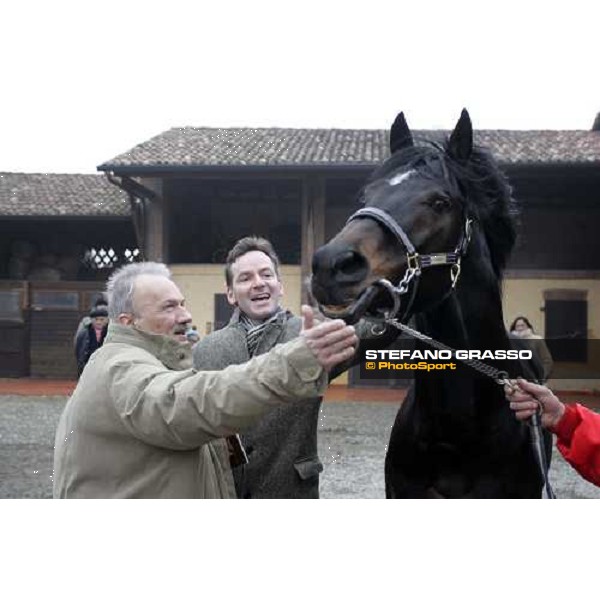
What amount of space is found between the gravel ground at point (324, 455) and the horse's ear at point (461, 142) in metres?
1.53

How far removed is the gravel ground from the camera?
10.4 ft

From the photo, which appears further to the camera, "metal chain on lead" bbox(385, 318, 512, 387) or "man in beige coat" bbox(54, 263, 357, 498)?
"metal chain on lead" bbox(385, 318, 512, 387)

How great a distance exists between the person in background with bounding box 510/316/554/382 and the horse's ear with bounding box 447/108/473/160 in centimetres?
52

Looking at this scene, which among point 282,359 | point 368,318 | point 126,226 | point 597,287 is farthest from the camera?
point 126,226

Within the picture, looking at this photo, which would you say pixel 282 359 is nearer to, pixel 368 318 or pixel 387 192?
pixel 368 318

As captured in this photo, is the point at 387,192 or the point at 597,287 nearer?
the point at 387,192

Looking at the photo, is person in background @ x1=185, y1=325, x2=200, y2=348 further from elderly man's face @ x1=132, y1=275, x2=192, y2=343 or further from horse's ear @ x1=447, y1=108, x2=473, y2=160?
horse's ear @ x1=447, y1=108, x2=473, y2=160

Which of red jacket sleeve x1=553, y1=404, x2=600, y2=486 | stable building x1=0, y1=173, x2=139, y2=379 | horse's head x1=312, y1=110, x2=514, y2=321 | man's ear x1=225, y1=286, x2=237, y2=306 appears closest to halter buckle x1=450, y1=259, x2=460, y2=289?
horse's head x1=312, y1=110, x2=514, y2=321

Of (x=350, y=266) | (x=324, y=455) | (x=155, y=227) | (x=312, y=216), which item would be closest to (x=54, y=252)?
(x=155, y=227)

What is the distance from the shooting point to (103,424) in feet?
3.96
